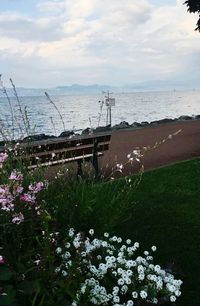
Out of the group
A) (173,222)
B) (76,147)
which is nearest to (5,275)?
(173,222)

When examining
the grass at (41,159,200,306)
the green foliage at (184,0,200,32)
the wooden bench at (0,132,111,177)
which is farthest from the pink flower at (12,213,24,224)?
the green foliage at (184,0,200,32)

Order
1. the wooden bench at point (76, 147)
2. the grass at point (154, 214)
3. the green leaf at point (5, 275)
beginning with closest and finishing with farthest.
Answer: the green leaf at point (5, 275)
the grass at point (154, 214)
the wooden bench at point (76, 147)

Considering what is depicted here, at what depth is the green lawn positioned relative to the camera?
214 inches

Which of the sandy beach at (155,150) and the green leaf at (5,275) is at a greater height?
the green leaf at (5,275)

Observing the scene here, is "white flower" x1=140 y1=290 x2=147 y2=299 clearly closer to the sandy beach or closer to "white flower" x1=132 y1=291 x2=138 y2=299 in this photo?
"white flower" x1=132 y1=291 x2=138 y2=299

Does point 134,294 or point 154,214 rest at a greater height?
point 134,294

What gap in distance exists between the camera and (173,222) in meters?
6.93

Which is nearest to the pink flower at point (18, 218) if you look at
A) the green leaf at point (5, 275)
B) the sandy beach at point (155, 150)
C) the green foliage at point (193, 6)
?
the green leaf at point (5, 275)

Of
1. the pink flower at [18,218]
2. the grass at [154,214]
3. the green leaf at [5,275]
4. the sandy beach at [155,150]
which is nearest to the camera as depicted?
the green leaf at [5,275]

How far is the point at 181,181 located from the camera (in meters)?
9.49

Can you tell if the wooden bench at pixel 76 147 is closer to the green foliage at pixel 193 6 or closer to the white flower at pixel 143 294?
the white flower at pixel 143 294

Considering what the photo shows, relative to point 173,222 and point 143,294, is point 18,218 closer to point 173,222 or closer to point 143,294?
point 143,294

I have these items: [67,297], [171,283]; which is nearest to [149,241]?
[171,283]

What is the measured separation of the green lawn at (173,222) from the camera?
5441mm
